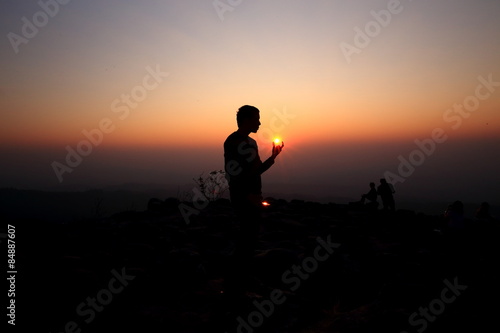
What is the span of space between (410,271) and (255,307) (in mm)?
2543

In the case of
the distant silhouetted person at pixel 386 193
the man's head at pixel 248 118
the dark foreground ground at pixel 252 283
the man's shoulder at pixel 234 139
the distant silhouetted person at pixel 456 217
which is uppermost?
the distant silhouetted person at pixel 386 193

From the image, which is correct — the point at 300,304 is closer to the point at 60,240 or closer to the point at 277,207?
the point at 60,240

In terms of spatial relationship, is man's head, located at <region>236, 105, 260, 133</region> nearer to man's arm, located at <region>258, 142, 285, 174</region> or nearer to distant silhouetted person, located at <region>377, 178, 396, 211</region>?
man's arm, located at <region>258, 142, 285, 174</region>

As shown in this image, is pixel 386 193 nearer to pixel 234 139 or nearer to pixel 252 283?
pixel 252 283

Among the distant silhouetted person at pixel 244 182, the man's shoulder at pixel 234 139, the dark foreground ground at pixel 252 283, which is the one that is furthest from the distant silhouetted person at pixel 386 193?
the man's shoulder at pixel 234 139

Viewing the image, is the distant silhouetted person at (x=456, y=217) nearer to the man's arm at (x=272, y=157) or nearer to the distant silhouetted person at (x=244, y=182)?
the distant silhouetted person at (x=244, y=182)

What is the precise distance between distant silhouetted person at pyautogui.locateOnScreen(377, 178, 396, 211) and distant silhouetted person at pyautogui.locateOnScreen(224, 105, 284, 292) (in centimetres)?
1216

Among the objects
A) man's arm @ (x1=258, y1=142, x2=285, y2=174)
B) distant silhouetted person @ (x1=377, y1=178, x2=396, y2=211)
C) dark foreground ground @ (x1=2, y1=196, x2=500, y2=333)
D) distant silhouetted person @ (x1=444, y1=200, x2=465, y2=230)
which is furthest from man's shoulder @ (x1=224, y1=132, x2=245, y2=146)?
distant silhouetted person @ (x1=377, y1=178, x2=396, y2=211)

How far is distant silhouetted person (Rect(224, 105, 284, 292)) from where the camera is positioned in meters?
3.63

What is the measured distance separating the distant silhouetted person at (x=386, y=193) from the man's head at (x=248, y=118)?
479 inches

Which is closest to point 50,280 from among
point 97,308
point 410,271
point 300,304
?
point 97,308

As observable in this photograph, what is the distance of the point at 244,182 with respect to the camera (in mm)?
3639

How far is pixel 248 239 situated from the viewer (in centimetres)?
370

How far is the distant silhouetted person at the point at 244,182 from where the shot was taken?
3.63 metres
